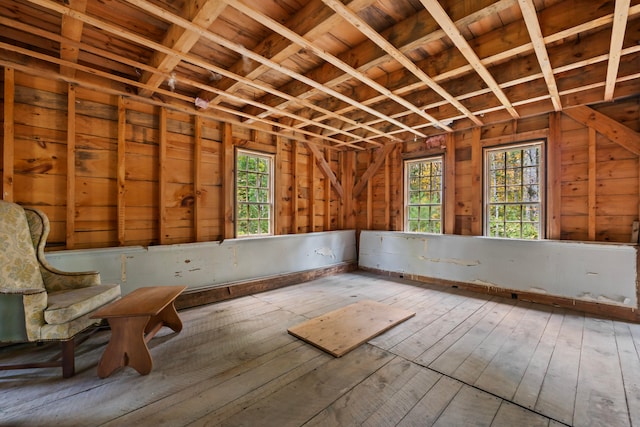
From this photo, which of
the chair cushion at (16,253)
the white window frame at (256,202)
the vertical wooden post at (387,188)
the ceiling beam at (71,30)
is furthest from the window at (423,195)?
the chair cushion at (16,253)

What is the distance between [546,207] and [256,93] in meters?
4.29

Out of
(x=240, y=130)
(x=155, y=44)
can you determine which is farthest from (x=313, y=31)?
(x=240, y=130)

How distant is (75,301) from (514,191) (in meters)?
5.29

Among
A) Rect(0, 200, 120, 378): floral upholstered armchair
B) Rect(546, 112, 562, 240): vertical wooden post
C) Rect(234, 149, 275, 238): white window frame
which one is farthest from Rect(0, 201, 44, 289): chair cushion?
Rect(546, 112, 562, 240): vertical wooden post

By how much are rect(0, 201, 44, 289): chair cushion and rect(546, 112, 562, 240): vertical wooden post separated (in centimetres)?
578

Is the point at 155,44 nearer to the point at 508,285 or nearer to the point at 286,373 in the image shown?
the point at 286,373

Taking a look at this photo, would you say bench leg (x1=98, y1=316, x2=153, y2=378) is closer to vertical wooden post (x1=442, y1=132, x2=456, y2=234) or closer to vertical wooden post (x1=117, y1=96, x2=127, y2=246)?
vertical wooden post (x1=117, y1=96, x2=127, y2=246)

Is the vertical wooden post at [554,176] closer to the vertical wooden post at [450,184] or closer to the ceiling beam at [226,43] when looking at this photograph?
the vertical wooden post at [450,184]

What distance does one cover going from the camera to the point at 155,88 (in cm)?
294

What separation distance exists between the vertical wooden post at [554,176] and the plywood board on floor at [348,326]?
94.2 inches

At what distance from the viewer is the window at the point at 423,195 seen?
480 cm

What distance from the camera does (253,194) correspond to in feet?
14.5

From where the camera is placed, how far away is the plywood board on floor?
2.42 meters

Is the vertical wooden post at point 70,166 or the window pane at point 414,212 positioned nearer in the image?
the vertical wooden post at point 70,166
